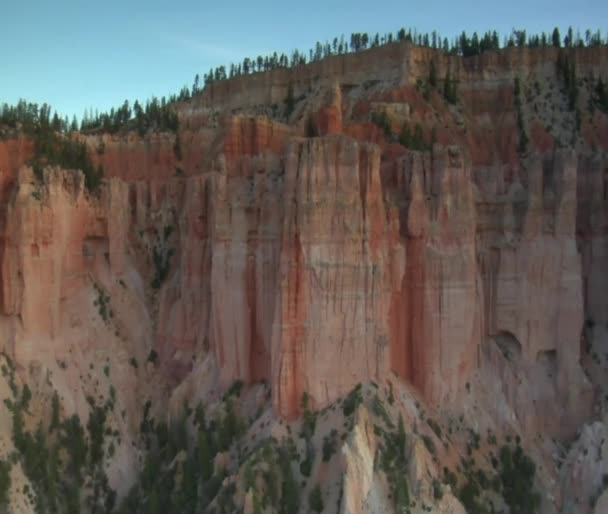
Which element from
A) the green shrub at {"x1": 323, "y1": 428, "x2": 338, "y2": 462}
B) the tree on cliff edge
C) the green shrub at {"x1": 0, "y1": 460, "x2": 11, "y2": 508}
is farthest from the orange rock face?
the tree on cliff edge

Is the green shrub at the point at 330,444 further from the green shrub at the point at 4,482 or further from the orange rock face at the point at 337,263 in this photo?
the green shrub at the point at 4,482

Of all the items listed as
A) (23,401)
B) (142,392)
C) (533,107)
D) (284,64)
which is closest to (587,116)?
(533,107)

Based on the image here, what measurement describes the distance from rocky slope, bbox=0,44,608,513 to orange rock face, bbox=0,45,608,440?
9 centimetres

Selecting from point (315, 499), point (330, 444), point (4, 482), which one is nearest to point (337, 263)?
point (330, 444)

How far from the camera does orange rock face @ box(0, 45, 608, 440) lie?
32812mm

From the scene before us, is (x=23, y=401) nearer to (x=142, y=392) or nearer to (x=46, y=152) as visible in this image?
(x=142, y=392)

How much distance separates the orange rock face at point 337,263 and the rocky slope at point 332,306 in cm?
9

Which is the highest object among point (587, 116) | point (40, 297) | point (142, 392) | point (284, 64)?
point (284, 64)

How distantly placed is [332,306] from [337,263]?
1.65m

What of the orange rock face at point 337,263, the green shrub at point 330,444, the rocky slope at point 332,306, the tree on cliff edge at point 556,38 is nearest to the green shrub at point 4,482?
the rocky slope at point 332,306

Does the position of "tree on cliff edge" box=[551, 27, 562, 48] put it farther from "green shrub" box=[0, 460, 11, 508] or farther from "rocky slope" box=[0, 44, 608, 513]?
"green shrub" box=[0, 460, 11, 508]

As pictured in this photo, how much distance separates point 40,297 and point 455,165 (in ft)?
60.8

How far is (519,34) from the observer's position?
72125 millimetres

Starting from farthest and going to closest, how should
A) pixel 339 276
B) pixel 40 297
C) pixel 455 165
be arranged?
pixel 40 297
pixel 455 165
pixel 339 276
